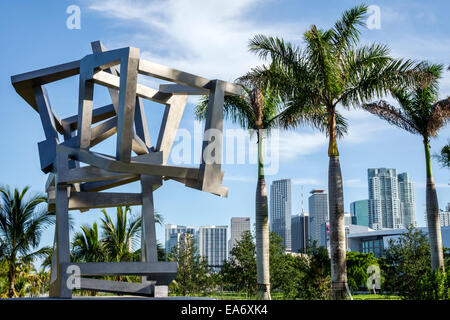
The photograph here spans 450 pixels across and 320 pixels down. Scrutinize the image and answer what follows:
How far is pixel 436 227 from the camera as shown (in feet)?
72.2

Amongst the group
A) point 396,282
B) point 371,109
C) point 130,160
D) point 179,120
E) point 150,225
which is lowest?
point 396,282

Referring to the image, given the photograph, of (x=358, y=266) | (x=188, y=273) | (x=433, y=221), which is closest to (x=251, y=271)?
(x=188, y=273)

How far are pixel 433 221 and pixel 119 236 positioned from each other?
14.8m

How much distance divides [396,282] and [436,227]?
7.65 meters

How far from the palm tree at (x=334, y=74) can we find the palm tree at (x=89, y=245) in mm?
12303

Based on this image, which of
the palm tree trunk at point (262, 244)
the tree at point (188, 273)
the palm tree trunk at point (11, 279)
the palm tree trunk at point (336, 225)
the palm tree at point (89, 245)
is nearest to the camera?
the palm tree trunk at point (336, 225)

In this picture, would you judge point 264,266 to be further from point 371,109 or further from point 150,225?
point 150,225

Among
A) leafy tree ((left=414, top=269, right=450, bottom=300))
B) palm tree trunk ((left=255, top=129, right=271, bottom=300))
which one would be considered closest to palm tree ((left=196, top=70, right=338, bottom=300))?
palm tree trunk ((left=255, top=129, right=271, bottom=300))

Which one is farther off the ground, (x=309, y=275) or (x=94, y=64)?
(x=94, y=64)

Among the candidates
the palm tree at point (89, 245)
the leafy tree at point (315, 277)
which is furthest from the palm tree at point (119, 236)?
the leafy tree at point (315, 277)

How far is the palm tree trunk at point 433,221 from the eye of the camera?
2153 centimetres

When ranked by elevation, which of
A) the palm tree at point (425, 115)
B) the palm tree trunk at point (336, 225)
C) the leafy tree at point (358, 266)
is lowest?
the leafy tree at point (358, 266)

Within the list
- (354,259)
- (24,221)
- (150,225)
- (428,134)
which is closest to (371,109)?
(428,134)

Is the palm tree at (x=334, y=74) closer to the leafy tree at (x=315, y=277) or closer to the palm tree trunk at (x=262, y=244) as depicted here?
the palm tree trunk at (x=262, y=244)
